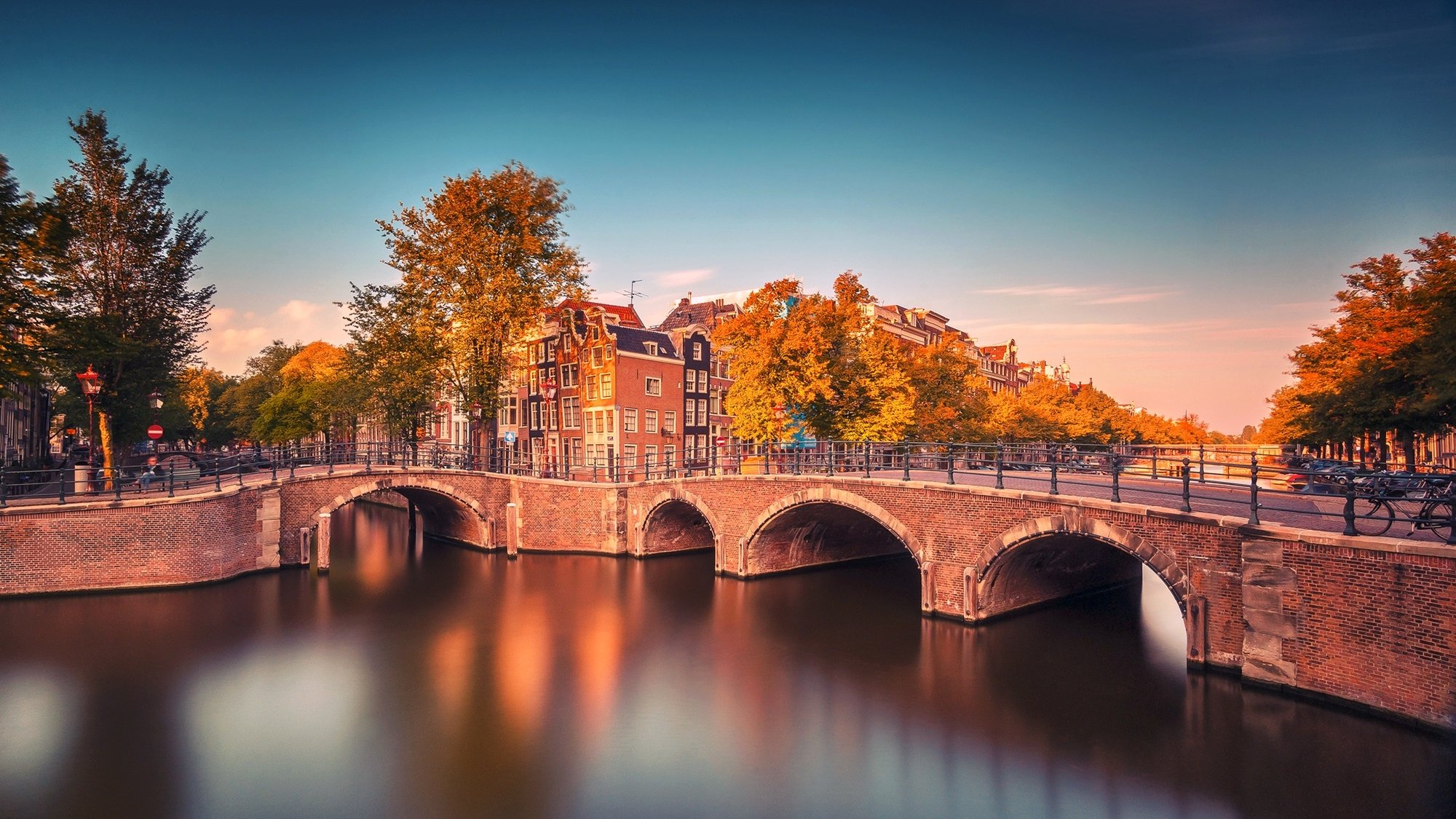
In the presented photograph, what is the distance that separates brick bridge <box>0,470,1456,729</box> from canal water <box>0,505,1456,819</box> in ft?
2.43

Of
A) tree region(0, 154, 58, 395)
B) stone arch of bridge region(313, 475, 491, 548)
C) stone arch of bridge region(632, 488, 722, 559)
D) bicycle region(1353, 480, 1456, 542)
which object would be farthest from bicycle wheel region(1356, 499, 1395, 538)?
tree region(0, 154, 58, 395)

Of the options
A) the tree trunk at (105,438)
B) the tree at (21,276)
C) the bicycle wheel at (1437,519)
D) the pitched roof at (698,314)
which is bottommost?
the bicycle wheel at (1437,519)

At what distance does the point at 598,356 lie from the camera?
134ft

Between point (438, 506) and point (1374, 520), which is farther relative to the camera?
point (438, 506)

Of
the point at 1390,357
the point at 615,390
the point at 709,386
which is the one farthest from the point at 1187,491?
the point at 709,386

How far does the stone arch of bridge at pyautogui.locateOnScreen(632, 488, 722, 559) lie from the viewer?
26.0 m

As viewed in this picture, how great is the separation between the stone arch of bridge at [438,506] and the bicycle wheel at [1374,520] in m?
25.3

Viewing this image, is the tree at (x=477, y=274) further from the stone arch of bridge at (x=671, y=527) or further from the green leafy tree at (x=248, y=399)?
the green leafy tree at (x=248, y=399)

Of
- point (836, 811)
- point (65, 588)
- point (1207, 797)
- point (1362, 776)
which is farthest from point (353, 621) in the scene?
point (1362, 776)

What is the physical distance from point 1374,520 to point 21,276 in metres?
31.4

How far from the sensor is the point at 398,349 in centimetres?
3061

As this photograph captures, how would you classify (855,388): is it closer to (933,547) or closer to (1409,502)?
(933,547)

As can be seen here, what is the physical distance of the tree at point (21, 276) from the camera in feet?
62.1

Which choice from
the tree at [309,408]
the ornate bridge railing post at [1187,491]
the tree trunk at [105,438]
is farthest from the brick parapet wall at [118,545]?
the ornate bridge railing post at [1187,491]
